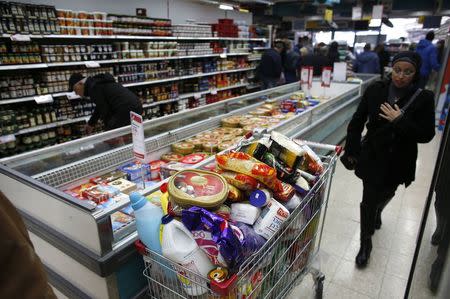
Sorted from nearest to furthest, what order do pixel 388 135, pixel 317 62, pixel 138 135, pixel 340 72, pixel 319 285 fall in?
pixel 138 135 → pixel 319 285 → pixel 388 135 → pixel 340 72 → pixel 317 62

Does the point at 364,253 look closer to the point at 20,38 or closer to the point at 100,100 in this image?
the point at 100,100

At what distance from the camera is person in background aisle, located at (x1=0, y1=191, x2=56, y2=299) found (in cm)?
70

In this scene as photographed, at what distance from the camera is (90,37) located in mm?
4891

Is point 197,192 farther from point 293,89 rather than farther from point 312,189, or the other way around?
point 293,89

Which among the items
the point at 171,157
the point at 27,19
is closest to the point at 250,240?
the point at 171,157


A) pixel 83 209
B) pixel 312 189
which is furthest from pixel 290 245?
pixel 83 209

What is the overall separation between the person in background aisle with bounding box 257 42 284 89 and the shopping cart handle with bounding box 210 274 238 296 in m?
Answer: 7.39

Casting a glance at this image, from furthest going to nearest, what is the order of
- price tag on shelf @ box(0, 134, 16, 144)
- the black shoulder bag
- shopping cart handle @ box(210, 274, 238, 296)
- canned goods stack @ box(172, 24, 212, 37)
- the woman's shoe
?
canned goods stack @ box(172, 24, 212, 37), price tag on shelf @ box(0, 134, 16, 144), the woman's shoe, the black shoulder bag, shopping cart handle @ box(210, 274, 238, 296)

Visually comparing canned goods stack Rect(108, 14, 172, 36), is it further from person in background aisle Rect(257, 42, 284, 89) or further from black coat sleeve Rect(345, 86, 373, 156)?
black coat sleeve Rect(345, 86, 373, 156)

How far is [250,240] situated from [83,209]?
697 millimetres

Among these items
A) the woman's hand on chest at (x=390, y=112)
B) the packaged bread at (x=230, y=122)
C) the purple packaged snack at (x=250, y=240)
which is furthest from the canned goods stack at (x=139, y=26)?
the purple packaged snack at (x=250, y=240)

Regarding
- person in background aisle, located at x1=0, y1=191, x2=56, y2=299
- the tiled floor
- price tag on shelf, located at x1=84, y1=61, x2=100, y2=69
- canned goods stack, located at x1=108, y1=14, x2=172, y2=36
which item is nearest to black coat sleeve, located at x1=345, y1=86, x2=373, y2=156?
the tiled floor

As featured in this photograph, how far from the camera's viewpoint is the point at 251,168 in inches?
54.9

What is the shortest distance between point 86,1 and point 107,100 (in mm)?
3352
